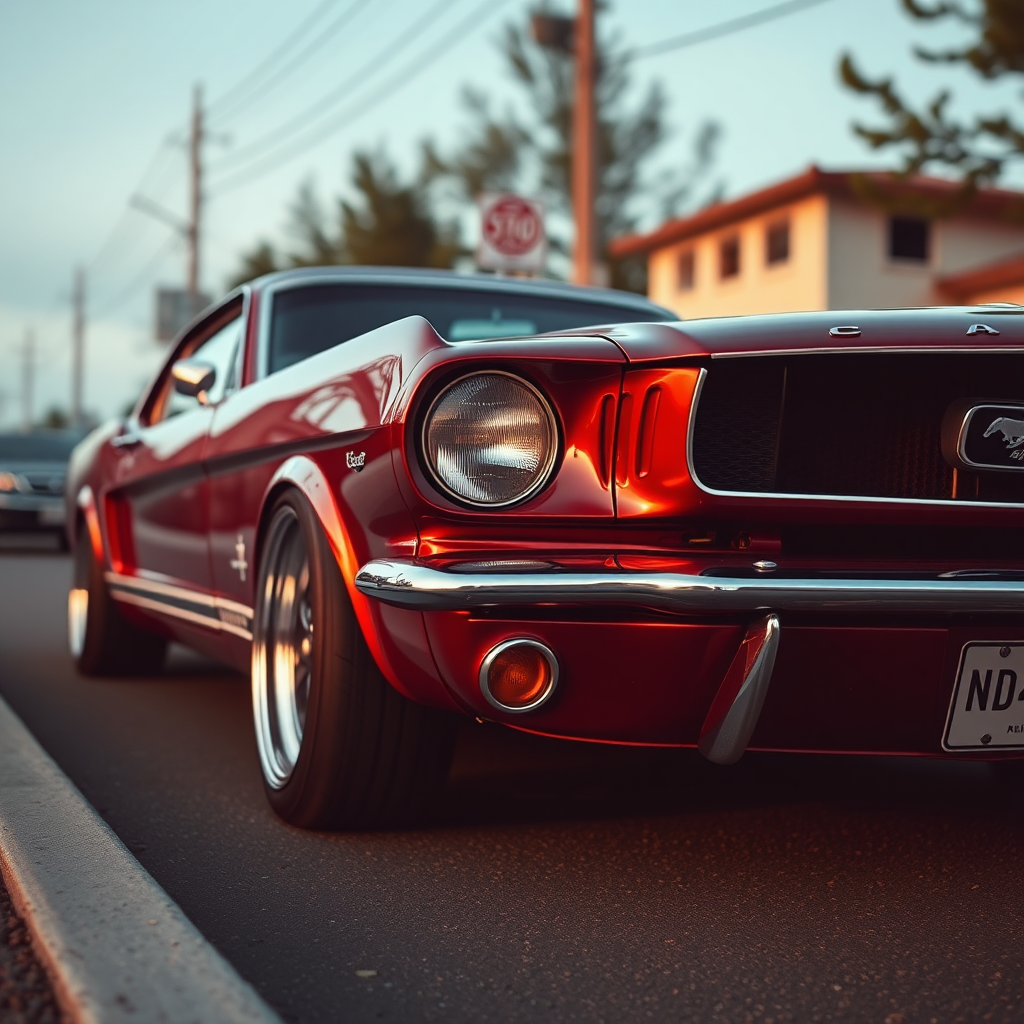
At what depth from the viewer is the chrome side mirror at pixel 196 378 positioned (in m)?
4.59

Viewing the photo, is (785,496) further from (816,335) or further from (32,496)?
(32,496)

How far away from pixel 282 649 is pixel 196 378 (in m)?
1.14

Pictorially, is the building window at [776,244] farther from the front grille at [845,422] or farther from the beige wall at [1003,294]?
the front grille at [845,422]

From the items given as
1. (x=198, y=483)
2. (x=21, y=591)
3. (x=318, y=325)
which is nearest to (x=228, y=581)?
(x=198, y=483)

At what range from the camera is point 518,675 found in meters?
2.86

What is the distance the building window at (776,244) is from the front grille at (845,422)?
86.0 feet

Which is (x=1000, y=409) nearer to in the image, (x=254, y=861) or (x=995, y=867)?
(x=995, y=867)

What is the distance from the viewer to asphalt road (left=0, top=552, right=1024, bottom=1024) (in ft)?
7.95

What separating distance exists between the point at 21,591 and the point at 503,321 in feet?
22.1

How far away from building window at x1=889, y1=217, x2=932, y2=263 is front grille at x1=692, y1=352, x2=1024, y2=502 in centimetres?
2635

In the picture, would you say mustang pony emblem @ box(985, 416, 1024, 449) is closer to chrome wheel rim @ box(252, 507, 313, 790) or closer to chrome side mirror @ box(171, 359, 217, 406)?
chrome wheel rim @ box(252, 507, 313, 790)

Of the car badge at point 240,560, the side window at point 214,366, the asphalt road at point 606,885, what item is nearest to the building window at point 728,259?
the side window at point 214,366

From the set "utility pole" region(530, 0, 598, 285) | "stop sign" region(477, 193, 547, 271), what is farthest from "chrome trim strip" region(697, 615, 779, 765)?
"utility pole" region(530, 0, 598, 285)

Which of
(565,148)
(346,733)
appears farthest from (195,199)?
(346,733)
